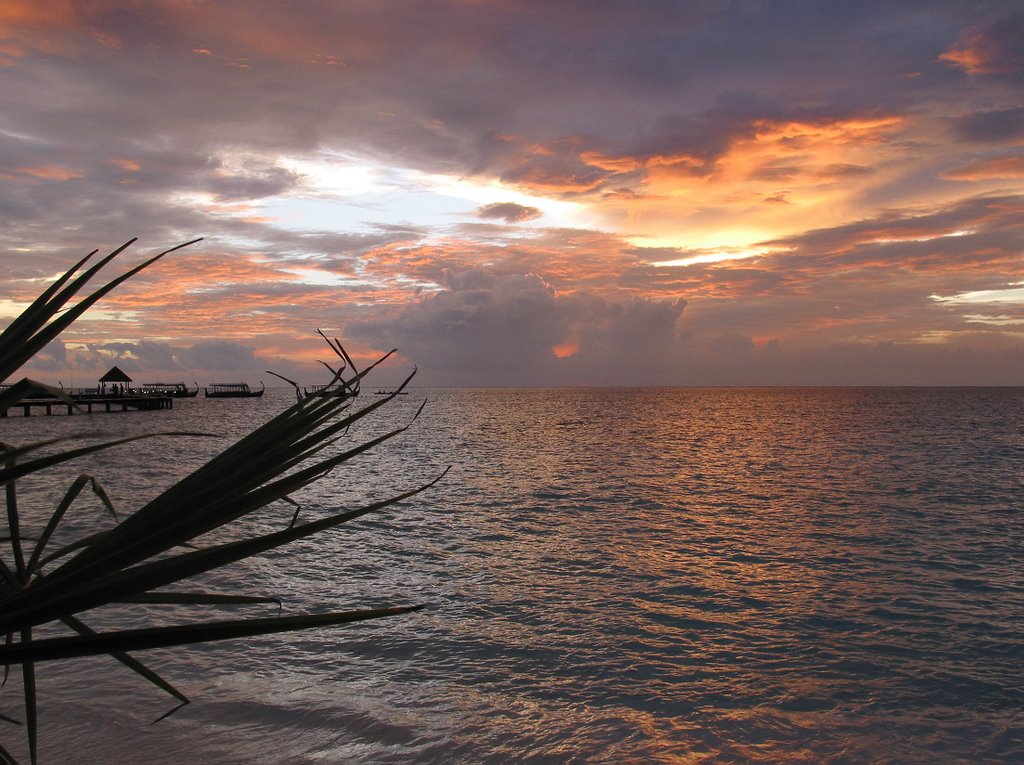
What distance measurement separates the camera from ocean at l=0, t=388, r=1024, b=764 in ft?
23.1

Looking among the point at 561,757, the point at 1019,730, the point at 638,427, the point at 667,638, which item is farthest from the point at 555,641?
the point at 638,427

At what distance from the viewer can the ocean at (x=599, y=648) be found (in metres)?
7.04

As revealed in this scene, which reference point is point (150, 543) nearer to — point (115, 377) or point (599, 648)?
point (599, 648)

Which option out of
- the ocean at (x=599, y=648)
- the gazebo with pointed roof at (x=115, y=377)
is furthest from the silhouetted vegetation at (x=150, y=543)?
the gazebo with pointed roof at (x=115, y=377)

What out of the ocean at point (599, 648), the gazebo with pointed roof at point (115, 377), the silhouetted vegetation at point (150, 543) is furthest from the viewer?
the gazebo with pointed roof at point (115, 377)

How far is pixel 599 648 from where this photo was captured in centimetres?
1000

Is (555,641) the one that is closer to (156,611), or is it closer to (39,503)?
(156,611)

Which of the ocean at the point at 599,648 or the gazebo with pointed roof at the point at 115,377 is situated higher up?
the gazebo with pointed roof at the point at 115,377

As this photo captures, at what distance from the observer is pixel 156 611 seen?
11289 millimetres

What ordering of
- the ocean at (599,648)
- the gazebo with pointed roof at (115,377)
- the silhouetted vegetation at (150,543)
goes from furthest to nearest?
1. the gazebo with pointed roof at (115,377)
2. the ocean at (599,648)
3. the silhouetted vegetation at (150,543)

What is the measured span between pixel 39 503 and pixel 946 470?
38963 millimetres

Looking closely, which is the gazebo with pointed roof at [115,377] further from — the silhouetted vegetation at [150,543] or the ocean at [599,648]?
the silhouetted vegetation at [150,543]

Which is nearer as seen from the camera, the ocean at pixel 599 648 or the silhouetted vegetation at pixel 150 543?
the silhouetted vegetation at pixel 150 543

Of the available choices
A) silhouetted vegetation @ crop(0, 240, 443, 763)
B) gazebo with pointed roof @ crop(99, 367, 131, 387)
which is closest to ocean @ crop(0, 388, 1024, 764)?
silhouetted vegetation @ crop(0, 240, 443, 763)
